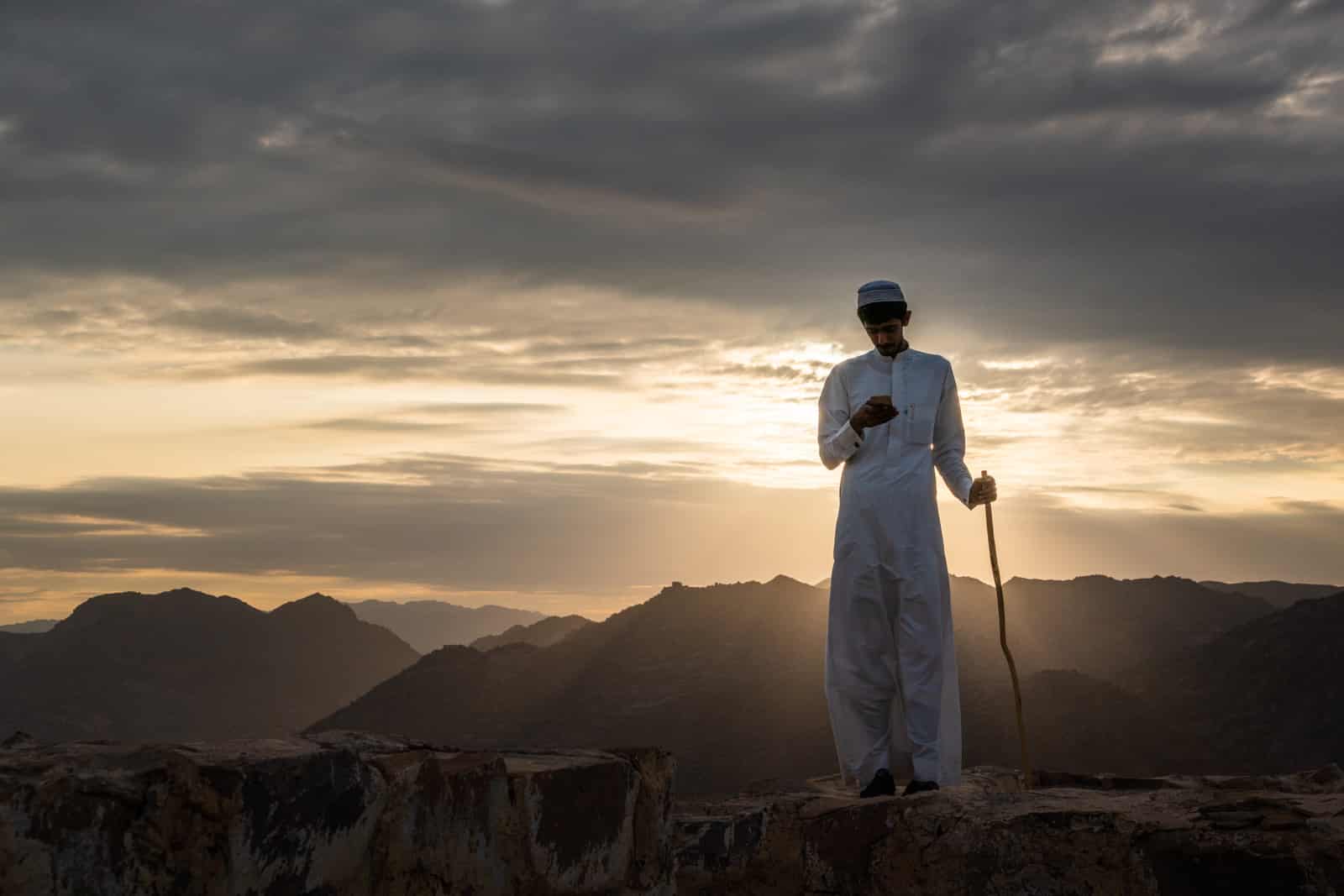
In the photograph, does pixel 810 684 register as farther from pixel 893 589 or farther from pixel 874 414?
pixel 874 414

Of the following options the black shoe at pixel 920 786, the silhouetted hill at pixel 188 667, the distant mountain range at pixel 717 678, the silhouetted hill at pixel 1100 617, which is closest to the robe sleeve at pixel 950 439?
the black shoe at pixel 920 786

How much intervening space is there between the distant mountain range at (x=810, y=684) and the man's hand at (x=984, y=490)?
78.0ft

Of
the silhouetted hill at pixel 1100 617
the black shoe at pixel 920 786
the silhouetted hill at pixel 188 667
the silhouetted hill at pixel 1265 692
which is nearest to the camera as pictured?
the black shoe at pixel 920 786

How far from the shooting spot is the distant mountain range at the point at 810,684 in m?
29.5

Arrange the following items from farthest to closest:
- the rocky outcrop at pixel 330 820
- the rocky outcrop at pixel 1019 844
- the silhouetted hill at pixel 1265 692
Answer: the silhouetted hill at pixel 1265 692, the rocky outcrop at pixel 1019 844, the rocky outcrop at pixel 330 820

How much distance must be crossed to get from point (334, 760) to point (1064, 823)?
8.44ft

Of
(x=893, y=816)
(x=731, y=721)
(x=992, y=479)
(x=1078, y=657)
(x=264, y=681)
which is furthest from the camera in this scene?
(x=264, y=681)

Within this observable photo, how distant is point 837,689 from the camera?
19.5ft

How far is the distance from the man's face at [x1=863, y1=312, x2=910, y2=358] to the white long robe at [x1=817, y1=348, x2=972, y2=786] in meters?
0.06

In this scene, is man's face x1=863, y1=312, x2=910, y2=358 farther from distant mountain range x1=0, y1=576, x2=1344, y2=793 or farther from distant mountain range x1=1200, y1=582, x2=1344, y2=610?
distant mountain range x1=1200, y1=582, x2=1344, y2=610

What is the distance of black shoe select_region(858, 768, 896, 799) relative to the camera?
220 inches

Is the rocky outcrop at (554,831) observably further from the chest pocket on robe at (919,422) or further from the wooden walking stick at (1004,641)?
the chest pocket on robe at (919,422)

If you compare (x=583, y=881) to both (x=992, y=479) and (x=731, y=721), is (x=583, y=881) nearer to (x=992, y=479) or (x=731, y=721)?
(x=992, y=479)

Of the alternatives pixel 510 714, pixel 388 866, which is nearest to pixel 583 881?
pixel 388 866
